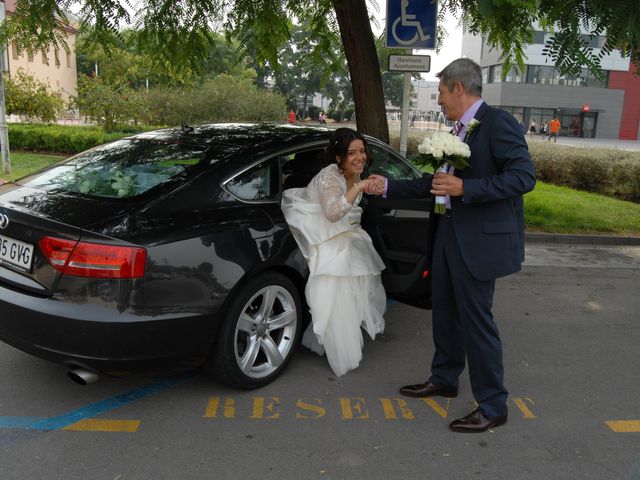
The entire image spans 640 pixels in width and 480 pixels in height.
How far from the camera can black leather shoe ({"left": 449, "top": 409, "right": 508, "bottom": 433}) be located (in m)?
3.20

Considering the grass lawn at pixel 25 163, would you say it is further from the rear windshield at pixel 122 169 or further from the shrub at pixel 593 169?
the shrub at pixel 593 169

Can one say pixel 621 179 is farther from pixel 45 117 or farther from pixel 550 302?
pixel 45 117

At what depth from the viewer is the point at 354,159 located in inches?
152

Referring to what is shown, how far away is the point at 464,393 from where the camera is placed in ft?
12.1

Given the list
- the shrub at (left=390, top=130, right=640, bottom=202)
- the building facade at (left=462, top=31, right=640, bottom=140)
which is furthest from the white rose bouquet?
the building facade at (left=462, top=31, right=640, bottom=140)

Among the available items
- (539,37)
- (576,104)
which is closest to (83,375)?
(539,37)

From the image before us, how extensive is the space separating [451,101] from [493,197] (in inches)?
22.5

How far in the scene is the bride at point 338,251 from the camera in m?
3.72

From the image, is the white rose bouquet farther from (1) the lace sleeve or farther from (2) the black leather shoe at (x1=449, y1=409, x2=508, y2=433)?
(2) the black leather shoe at (x1=449, y1=409, x2=508, y2=433)

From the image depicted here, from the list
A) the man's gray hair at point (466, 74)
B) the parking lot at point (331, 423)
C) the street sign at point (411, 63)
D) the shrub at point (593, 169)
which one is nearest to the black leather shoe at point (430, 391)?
the parking lot at point (331, 423)

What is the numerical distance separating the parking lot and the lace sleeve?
3.52 feet

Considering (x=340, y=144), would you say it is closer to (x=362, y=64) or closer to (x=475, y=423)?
(x=475, y=423)

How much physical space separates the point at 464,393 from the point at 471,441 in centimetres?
58

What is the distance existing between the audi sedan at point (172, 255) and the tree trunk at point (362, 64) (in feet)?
11.3
